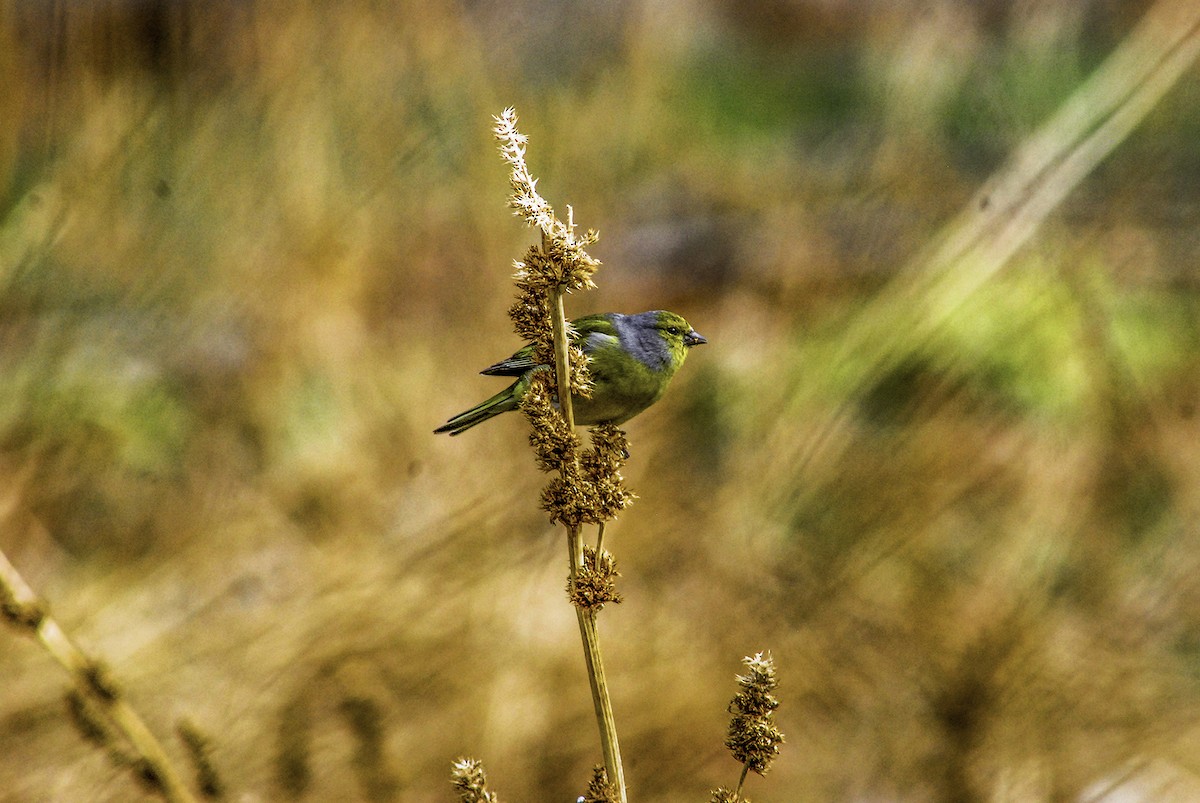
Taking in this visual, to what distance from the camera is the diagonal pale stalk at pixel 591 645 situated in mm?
560

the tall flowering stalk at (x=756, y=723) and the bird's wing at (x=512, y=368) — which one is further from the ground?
the bird's wing at (x=512, y=368)

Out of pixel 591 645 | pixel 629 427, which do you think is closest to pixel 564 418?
pixel 591 645

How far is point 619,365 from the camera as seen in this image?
4.19 ft

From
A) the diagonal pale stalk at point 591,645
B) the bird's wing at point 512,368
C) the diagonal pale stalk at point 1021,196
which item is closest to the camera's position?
the diagonal pale stalk at point 591,645

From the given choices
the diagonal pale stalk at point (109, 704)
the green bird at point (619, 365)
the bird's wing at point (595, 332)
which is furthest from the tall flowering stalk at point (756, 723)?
the bird's wing at point (595, 332)

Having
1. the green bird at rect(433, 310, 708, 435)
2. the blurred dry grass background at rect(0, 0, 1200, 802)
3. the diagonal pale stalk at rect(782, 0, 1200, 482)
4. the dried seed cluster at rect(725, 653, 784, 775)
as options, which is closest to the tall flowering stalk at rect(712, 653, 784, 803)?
the dried seed cluster at rect(725, 653, 784, 775)

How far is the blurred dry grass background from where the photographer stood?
1446 mm

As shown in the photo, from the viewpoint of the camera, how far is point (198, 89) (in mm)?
1522

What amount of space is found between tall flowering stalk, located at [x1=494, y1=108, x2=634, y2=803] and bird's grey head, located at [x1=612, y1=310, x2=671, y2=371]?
0.61 meters

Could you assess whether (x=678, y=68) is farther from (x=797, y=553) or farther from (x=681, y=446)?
(x=797, y=553)

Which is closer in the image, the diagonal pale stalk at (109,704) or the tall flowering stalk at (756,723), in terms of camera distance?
the tall flowering stalk at (756,723)

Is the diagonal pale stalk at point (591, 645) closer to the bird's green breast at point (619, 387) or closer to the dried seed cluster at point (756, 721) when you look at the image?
the dried seed cluster at point (756, 721)

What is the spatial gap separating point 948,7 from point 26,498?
1616 mm

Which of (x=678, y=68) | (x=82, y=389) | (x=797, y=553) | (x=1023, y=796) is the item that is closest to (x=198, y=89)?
(x=82, y=389)
